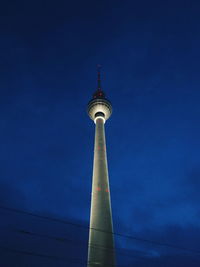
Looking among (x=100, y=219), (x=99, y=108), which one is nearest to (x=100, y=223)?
(x=100, y=219)

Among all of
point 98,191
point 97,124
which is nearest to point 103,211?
point 98,191

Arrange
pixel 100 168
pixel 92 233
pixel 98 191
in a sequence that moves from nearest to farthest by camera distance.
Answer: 1. pixel 92 233
2. pixel 98 191
3. pixel 100 168

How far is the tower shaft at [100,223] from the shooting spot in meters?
39.3

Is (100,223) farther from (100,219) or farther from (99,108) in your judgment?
(99,108)

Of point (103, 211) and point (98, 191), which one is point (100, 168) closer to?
point (98, 191)

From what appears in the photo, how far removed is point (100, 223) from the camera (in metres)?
42.3

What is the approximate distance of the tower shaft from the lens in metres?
39.3

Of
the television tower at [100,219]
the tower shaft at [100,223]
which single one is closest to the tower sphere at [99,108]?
the television tower at [100,219]

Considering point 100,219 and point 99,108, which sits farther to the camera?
point 99,108

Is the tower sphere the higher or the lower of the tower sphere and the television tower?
the higher

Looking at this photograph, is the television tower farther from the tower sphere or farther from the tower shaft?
the tower sphere

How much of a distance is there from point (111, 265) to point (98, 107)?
3936cm

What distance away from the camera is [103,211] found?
43.6 m

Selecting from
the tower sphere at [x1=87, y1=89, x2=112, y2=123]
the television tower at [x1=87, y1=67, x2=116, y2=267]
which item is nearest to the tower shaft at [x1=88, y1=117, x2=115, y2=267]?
the television tower at [x1=87, y1=67, x2=116, y2=267]
